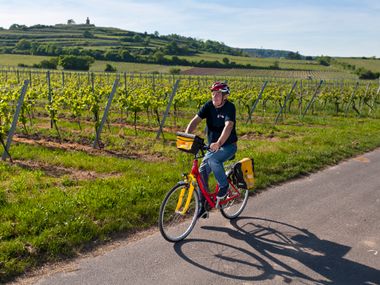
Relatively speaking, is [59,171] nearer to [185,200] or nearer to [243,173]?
[185,200]

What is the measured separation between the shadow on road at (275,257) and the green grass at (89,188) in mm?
1204

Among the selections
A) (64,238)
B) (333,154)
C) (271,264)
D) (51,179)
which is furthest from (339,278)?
(333,154)

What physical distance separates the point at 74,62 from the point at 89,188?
2356 inches

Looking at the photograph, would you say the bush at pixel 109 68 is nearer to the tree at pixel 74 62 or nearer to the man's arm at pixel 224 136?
the tree at pixel 74 62

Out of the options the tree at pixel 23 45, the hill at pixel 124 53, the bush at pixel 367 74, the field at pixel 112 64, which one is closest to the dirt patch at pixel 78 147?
the field at pixel 112 64

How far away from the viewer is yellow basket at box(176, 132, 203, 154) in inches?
195

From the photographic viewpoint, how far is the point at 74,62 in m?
62.6

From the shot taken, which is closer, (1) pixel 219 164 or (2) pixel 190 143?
(2) pixel 190 143

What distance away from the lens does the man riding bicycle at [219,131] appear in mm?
5176

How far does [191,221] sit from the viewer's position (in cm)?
559

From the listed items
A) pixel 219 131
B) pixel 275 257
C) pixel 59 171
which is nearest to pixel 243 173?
pixel 219 131

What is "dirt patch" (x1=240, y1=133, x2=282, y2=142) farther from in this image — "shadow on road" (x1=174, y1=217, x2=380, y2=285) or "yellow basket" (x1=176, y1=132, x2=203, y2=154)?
"yellow basket" (x1=176, y1=132, x2=203, y2=154)

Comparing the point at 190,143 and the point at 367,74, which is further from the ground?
the point at 367,74

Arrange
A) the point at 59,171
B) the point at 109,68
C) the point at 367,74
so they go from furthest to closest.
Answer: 1. the point at 367,74
2. the point at 109,68
3. the point at 59,171
